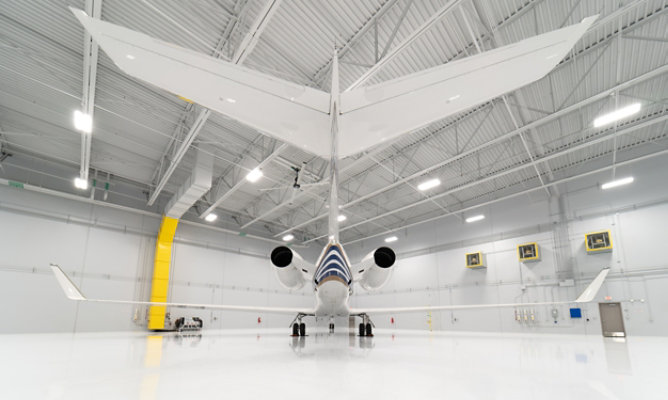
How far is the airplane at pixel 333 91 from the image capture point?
3379 millimetres

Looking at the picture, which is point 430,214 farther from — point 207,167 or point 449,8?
point 449,8

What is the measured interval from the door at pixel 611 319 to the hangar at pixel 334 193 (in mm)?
87

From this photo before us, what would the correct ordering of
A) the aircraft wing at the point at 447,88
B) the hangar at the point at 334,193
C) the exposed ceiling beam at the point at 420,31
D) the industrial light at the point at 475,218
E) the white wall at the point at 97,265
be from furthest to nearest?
1. the industrial light at the point at 475,218
2. the white wall at the point at 97,265
3. the exposed ceiling beam at the point at 420,31
4. the hangar at the point at 334,193
5. the aircraft wing at the point at 447,88

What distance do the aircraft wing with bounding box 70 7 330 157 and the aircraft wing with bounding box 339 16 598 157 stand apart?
64 cm

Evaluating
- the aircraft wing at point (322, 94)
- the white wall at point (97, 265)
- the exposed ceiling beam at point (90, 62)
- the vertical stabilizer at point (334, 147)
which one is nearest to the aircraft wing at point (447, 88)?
the aircraft wing at point (322, 94)

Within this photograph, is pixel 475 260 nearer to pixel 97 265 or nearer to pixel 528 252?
pixel 528 252

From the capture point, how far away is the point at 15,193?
47.3 ft

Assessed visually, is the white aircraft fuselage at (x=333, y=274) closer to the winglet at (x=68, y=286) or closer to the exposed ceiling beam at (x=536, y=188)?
the winglet at (x=68, y=286)

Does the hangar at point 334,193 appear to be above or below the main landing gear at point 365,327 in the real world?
above

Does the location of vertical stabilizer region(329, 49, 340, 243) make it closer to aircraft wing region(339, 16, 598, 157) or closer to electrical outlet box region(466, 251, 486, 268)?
aircraft wing region(339, 16, 598, 157)

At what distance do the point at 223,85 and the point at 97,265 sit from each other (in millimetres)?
16798

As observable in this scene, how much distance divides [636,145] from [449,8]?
1284cm

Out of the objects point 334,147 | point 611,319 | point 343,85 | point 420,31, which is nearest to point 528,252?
point 611,319

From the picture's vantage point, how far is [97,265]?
16125 mm
